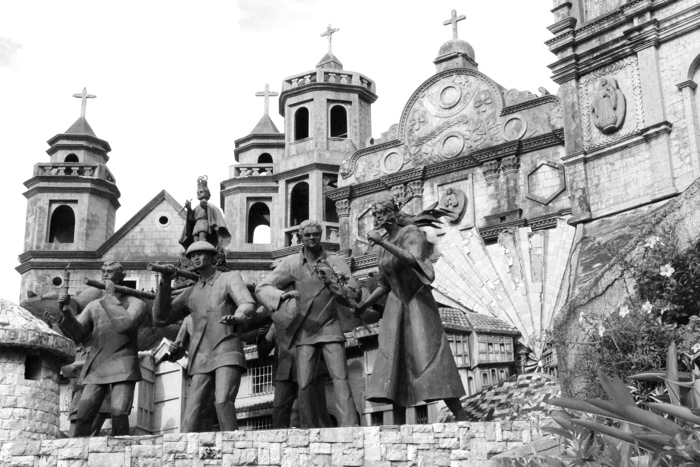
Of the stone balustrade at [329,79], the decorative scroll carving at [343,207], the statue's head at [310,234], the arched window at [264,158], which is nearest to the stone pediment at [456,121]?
the decorative scroll carving at [343,207]

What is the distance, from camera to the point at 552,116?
28609mm

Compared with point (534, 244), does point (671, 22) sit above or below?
above

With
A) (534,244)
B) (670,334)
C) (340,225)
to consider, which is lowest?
(670,334)

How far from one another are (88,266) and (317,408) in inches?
970

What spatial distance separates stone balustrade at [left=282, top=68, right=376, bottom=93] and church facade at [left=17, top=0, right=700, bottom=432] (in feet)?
0.37

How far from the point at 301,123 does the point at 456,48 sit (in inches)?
292

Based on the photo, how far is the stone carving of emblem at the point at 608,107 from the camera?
2309 cm

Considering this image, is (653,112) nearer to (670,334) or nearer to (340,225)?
(340,225)

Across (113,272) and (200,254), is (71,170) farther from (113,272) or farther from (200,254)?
(200,254)

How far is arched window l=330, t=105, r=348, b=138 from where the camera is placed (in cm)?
3619

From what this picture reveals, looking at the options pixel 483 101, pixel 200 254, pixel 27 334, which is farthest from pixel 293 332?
pixel 483 101

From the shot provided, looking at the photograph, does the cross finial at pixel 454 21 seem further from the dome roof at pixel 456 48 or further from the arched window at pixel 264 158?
the arched window at pixel 264 158

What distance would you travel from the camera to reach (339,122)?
1443 inches

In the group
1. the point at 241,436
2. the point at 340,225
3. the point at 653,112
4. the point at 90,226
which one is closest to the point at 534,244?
the point at 653,112
